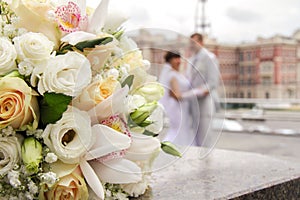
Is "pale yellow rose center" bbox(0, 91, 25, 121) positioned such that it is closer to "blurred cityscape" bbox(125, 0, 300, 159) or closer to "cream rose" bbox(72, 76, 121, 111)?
"cream rose" bbox(72, 76, 121, 111)

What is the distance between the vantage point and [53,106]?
2.31 feet

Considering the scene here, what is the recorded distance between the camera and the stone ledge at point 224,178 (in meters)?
0.90

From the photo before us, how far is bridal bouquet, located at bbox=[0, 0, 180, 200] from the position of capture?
0.69 m

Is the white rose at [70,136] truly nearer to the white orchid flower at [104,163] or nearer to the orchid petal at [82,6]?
the white orchid flower at [104,163]

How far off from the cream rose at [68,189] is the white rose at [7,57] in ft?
0.60

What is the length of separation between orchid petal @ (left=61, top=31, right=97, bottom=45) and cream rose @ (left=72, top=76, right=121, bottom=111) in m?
0.07

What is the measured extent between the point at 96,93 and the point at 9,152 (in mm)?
157

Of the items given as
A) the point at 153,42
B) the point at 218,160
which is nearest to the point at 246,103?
the point at 218,160

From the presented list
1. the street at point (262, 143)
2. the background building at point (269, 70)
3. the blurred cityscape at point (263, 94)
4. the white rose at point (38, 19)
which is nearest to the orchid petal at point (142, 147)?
the white rose at point (38, 19)

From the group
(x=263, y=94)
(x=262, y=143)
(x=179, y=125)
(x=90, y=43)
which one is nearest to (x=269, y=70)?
(x=263, y=94)

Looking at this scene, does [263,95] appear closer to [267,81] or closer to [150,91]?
[267,81]

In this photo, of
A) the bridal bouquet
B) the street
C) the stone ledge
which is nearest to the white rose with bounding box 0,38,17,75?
the bridal bouquet

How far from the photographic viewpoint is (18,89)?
687mm

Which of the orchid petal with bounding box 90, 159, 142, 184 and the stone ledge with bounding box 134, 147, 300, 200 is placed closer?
the orchid petal with bounding box 90, 159, 142, 184
